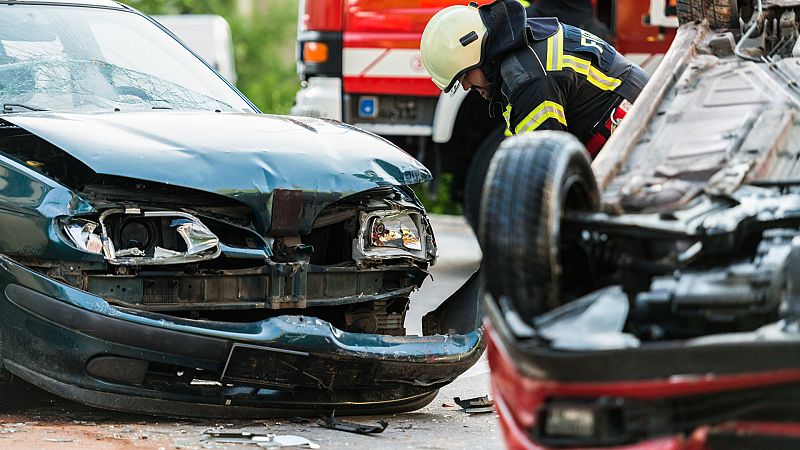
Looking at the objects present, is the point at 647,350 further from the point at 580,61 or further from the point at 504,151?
the point at 580,61

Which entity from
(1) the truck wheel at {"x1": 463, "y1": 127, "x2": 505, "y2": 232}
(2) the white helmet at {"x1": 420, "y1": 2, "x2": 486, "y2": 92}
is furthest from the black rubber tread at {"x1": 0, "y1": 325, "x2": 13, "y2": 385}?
(1) the truck wheel at {"x1": 463, "y1": 127, "x2": 505, "y2": 232}

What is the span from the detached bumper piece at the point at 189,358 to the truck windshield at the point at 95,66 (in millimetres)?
1055

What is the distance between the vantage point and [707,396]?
329 centimetres

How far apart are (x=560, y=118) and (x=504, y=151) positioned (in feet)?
6.11

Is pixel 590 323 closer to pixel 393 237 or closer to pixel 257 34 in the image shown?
pixel 393 237

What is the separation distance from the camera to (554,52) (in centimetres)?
574

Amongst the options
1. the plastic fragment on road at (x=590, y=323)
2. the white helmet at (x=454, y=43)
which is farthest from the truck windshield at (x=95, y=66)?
the plastic fragment on road at (x=590, y=323)

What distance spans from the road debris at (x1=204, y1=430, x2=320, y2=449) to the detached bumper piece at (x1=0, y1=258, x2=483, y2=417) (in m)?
0.11

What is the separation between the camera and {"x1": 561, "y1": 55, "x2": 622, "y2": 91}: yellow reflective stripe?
18.9 ft

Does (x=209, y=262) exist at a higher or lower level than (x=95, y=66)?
lower

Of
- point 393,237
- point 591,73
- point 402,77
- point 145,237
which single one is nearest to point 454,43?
point 591,73

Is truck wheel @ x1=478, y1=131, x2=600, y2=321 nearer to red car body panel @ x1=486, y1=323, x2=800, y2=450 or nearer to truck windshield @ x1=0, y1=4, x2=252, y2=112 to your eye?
red car body panel @ x1=486, y1=323, x2=800, y2=450

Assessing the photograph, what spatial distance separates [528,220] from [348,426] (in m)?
1.99

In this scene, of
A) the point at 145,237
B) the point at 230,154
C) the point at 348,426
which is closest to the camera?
the point at 145,237
